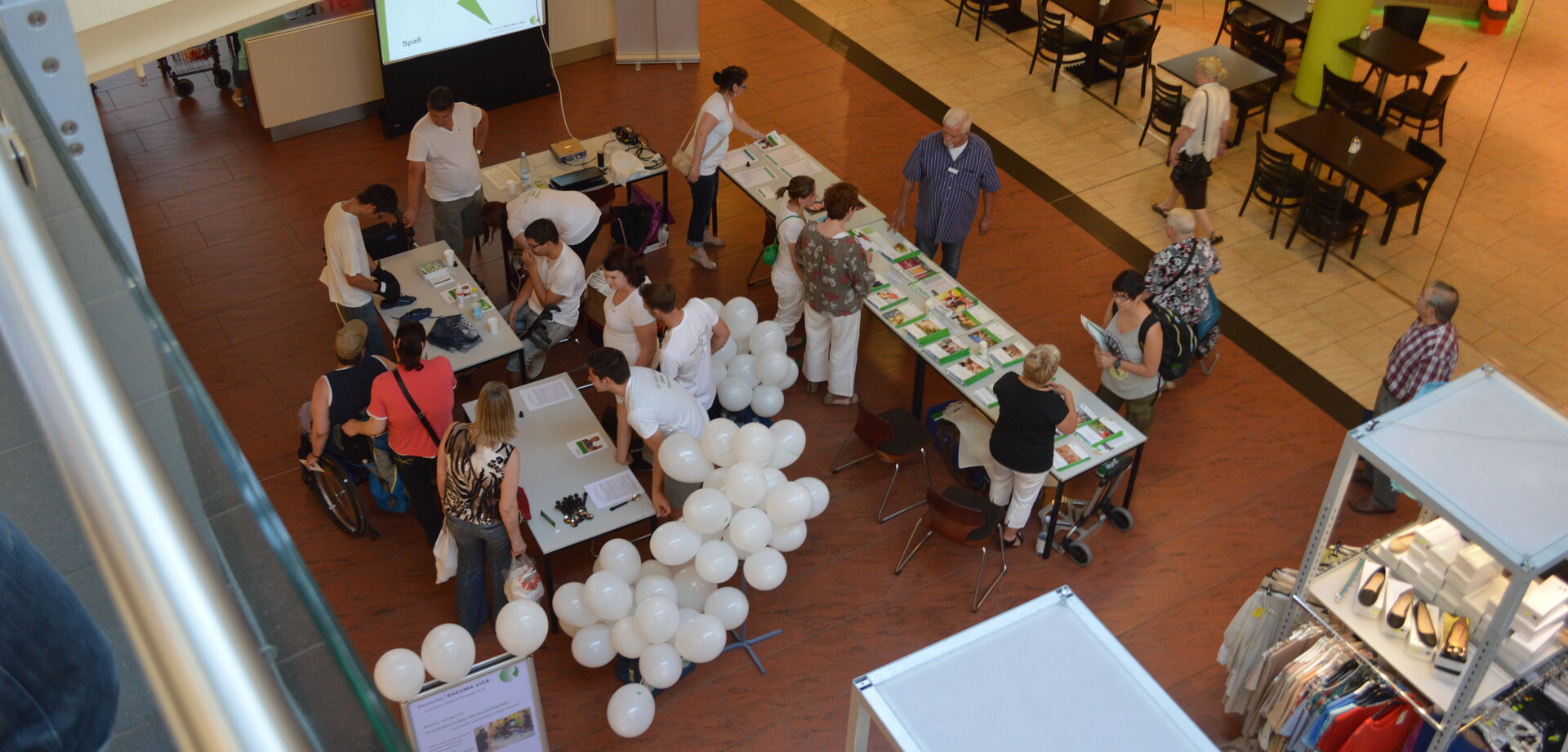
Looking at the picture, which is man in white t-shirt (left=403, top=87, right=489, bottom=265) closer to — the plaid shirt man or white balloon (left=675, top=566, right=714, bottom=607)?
white balloon (left=675, top=566, right=714, bottom=607)

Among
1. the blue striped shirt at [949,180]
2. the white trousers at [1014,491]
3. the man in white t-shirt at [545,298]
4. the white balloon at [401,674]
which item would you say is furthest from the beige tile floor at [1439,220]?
the white balloon at [401,674]

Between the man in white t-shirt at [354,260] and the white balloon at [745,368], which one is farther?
→ the white balloon at [745,368]

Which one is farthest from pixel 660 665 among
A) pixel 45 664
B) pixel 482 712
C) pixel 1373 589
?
pixel 45 664

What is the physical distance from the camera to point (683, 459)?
587 centimetres

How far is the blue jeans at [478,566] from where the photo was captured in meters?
5.68

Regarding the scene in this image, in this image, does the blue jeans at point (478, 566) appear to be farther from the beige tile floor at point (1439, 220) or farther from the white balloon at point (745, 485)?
the beige tile floor at point (1439, 220)

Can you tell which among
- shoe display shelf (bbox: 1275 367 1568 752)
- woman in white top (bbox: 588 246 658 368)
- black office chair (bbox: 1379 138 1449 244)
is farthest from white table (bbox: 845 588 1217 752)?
black office chair (bbox: 1379 138 1449 244)

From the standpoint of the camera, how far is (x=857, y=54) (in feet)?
38.2

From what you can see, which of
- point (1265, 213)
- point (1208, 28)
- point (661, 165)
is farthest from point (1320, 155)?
point (661, 165)

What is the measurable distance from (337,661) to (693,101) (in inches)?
405

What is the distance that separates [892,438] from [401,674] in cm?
308

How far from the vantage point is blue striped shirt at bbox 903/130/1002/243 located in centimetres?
764

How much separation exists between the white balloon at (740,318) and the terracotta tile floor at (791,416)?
666 mm

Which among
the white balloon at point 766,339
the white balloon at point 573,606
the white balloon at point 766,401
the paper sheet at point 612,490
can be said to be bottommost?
the white balloon at point 573,606
